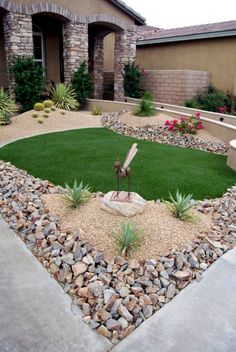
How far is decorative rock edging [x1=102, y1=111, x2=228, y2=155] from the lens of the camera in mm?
8702

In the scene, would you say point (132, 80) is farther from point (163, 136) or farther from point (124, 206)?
point (124, 206)

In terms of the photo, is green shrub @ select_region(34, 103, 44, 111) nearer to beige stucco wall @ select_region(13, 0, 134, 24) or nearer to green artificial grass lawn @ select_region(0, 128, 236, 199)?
green artificial grass lawn @ select_region(0, 128, 236, 199)

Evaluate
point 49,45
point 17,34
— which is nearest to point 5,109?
point 17,34

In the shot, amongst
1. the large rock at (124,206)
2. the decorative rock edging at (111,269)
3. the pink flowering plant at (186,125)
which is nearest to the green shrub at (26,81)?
the pink flowering plant at (186,125)

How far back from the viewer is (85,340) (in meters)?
2.38

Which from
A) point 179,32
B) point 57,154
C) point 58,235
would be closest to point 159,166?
point 57,154

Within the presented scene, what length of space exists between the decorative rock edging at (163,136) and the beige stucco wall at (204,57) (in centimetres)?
512

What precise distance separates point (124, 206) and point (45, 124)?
7.46 meters

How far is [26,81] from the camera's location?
11.4 m

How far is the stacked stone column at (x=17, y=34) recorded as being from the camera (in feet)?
36.7

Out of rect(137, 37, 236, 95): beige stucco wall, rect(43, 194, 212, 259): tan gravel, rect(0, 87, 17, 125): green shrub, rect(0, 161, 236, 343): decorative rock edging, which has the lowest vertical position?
rect(0, 161, 236, 343): decorative rock edging

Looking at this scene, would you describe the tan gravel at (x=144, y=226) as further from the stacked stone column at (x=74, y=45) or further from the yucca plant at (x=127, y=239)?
the stacked stone column at (x=74, y=45)

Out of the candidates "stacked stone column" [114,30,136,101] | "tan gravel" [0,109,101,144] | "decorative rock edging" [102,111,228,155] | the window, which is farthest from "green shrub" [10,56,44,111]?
"stacked stone column" [114,30,136,101]

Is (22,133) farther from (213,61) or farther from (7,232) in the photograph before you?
(213,61)
